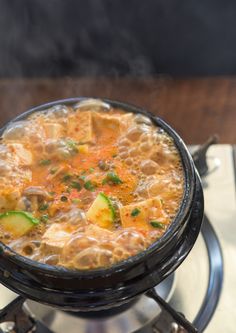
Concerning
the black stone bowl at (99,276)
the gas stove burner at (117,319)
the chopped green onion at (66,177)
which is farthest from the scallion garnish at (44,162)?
the gas stove burner at (117,319)

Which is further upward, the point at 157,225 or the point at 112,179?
the point at 112,179

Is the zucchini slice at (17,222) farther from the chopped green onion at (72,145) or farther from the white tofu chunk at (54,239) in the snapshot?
the chopped green onion at (72,145)

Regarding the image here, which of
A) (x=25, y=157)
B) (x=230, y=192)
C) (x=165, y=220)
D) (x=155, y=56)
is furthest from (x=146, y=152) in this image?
(x=155, y=56)

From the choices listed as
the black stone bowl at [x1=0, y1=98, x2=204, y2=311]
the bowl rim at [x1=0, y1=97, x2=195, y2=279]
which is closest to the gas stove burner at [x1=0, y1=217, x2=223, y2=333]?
the black stone bowl at [x1=0, y1=98, x2=204, y2=311]

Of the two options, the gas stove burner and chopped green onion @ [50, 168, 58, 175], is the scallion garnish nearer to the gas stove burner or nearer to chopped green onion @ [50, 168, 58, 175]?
chopped green onion @ [50, 168, 58, 175]

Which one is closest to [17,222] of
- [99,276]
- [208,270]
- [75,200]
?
[75,200]

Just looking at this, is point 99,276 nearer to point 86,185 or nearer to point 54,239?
point 54,239

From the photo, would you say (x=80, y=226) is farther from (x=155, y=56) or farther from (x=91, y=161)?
(x=155, y=56)
